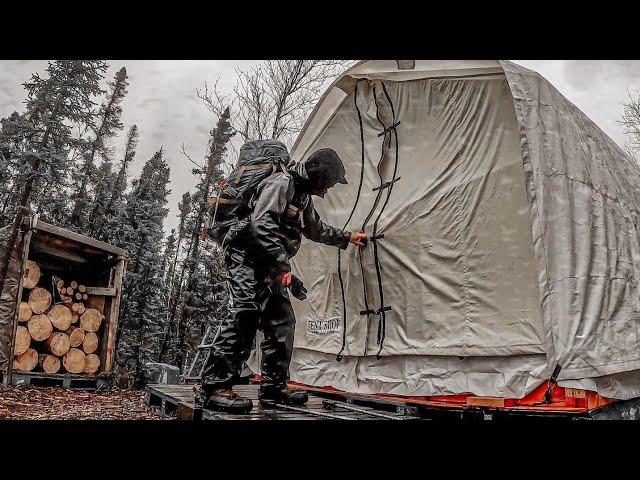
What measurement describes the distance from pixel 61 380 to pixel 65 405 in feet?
6.41

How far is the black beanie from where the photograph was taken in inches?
162

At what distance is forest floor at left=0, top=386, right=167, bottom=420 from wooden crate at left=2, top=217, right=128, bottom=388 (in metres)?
0.57

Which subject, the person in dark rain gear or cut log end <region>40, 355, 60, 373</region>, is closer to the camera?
the person in dark rain gear

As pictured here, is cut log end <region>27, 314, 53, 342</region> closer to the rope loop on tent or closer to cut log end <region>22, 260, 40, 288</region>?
cut log end <region>22, 260, 40, 288</region>

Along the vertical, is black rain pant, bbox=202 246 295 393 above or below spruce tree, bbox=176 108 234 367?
below

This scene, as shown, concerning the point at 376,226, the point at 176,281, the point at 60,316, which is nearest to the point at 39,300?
the point at 60,316

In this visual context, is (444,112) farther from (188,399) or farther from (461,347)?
(188,399)

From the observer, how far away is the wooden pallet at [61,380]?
7.86 metres

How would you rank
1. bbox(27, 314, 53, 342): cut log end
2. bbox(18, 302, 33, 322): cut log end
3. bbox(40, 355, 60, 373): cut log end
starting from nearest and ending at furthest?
bbox(18, 302, 33, 322): cut log end
bbox(27, 314, 53, 342): cut log end
bbox(40, 355, 60, 373): cut log end

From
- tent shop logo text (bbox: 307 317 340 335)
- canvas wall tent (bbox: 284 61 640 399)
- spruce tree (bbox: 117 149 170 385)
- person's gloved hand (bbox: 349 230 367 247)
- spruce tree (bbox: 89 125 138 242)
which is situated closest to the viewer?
canvas wall tent (bbox: 284 61 640 399)

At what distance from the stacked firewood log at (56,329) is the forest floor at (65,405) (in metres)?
0.50

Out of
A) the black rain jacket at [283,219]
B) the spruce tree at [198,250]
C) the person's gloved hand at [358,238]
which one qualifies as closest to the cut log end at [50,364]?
the black rain jacket at [283,219]

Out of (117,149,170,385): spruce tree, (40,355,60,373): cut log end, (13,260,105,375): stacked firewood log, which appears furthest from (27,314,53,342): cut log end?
(117,149,170,385): spruce tree

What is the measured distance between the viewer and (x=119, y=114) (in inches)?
1035
